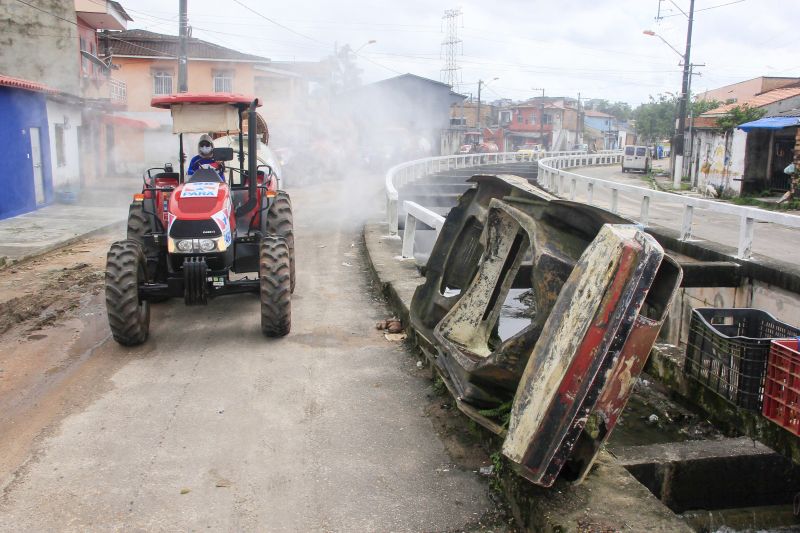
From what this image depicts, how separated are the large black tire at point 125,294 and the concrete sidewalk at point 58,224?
6.33 metres

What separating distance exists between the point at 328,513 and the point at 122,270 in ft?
12.7

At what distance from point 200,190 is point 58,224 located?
1141cm

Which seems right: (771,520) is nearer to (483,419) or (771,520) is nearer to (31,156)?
(483,419)

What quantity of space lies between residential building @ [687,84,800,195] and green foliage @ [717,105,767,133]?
251mm

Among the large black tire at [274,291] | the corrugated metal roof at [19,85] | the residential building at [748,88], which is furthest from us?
the residential building at [748,88]

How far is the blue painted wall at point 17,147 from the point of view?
19.2m

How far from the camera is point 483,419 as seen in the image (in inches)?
184

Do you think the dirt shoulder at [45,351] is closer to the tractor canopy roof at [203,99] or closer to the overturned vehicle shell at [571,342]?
the tractor canopy roof at [203,99]

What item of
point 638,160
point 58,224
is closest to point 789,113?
point 638,160

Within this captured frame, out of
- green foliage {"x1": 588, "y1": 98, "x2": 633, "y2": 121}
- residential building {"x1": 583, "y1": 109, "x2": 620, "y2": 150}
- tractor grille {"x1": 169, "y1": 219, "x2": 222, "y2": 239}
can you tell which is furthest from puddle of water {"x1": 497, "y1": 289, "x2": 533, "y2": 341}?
green foliage {"x1": 588, "y1": 98, "x2": 633, "y2": 121}

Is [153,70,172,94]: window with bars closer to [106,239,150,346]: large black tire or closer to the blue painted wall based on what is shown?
the blue painted wall

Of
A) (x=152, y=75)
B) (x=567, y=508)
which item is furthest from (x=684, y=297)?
(x=152, y=75)

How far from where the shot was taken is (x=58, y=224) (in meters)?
17.6

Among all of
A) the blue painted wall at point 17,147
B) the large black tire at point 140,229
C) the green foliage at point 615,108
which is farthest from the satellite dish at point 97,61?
the green foliage at point 615,108
